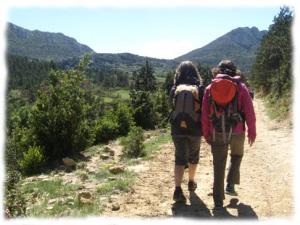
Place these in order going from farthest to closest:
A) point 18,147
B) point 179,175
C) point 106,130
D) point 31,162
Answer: point 106,130 < point 18,147 < point 31,162 < point 179,175

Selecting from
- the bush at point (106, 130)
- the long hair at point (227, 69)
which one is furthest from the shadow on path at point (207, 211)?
the bush at point (106, 130)

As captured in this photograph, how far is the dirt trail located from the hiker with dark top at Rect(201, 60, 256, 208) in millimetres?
461

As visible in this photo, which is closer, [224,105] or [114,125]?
[224,105]

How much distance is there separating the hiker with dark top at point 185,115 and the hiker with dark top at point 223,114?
0.25m

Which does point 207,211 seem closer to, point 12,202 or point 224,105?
point 224,105

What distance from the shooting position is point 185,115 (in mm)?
6551

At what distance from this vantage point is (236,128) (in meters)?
6.34

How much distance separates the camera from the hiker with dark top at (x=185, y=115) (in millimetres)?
6527

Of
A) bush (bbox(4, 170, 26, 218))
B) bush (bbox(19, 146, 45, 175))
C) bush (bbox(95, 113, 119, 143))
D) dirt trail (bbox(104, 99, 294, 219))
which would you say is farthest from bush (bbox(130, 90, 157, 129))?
bush (bbox(4, 170, 26, 218))

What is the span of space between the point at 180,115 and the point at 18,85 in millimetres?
141222

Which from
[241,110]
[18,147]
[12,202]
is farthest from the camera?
[18,147]

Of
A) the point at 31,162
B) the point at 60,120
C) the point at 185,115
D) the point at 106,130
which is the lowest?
the point at 31,162

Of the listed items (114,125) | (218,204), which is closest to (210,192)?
(218,204)

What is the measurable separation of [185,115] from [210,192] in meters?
1.68
